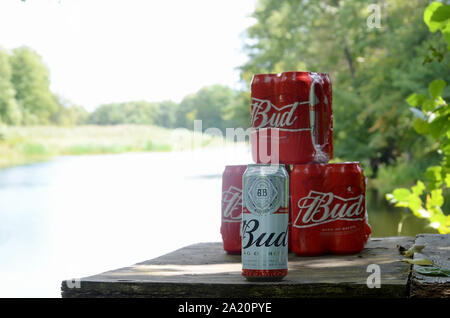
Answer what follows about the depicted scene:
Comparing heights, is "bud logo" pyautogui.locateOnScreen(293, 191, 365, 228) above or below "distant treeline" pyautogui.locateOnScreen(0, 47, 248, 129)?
below

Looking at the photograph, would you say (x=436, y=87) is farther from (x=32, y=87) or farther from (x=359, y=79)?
(x=32, y=87)

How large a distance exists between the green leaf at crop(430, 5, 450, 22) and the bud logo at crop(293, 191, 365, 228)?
2.31ft

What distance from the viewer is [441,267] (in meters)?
1.63

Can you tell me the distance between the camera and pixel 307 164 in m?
1.97

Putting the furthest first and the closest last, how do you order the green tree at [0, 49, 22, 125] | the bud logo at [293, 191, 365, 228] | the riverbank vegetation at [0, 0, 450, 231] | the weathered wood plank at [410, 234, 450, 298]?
the green tree at [0, 49, 22, 125] → the riverbank vegetation at [0, 0, 450, 231] → the bud logo at [293, 191, 365, 228] → the weathered wood plank at [410, 234, 450, 298]

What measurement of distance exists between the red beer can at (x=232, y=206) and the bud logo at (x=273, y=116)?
0.53ft

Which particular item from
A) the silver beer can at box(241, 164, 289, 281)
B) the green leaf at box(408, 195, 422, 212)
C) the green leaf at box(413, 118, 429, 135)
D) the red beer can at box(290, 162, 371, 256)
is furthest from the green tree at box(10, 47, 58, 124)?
the silver beer can at box(241, 164, 289, 281)

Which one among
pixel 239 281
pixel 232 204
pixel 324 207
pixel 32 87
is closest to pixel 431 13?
pixel 324 207

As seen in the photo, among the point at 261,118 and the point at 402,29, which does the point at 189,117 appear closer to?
the point at 402,29

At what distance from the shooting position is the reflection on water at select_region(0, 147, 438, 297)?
9844mm

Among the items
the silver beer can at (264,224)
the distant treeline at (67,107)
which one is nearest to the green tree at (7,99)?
the distant treeline at (67,107)

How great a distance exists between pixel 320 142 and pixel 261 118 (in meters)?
0.20

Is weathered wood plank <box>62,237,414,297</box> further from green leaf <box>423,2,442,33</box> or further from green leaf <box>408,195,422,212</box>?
green leaf <box>408,195,422,212</box>

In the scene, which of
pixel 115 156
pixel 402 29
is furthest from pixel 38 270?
pixel 115 156
